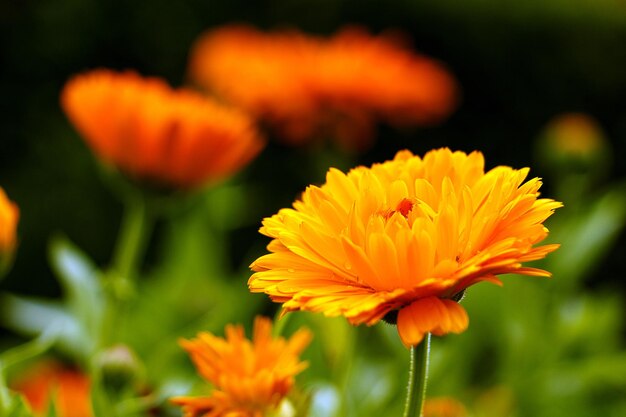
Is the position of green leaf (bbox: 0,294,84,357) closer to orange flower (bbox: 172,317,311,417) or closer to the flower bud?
the flower bud

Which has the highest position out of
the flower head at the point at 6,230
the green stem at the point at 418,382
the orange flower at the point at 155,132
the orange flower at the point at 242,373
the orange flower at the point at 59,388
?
the orange flower at the point at 155,132

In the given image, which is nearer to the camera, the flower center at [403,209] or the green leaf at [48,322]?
the flower center at [403,209]

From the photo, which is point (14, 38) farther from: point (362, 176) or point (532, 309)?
point (362, 176)

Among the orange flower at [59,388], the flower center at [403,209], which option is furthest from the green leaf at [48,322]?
the flower center at [403,209]

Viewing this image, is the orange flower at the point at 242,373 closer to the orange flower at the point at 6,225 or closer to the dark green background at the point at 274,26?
the orange flower at the point at 6,225

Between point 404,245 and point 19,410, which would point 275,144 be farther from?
point 404,245

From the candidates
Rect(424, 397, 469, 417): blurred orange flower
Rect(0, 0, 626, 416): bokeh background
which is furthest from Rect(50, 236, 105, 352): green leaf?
Rect(0, 0, 626, 416): bokeh background
